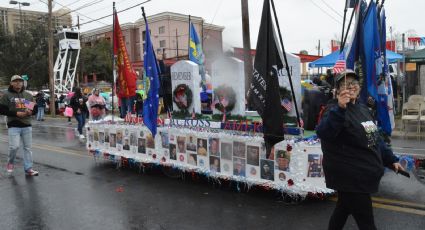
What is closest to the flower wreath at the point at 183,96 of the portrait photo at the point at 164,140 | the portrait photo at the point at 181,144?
the portrait photo at the point at 164,140

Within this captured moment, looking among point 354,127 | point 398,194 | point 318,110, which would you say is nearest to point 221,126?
point 318,110

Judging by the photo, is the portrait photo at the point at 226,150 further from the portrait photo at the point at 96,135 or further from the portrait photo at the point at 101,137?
the portrait photo at the point at 96,135

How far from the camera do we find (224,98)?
675 cm

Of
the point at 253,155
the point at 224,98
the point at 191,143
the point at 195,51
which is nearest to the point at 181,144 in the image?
the point at 191,143

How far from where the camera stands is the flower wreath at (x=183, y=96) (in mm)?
7145

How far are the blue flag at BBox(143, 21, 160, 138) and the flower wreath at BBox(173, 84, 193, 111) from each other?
37cm

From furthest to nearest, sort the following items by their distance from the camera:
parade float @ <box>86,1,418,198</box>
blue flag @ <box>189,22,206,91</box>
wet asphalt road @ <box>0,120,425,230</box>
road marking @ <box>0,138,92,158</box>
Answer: blue flag @ <box>189,22,206,91</box> → road marking @ <box>0,138,92,158</box> → parade float @ <box>86,1,418,198</box> → wet asphalt road @ <box>0,120,425,230</box>

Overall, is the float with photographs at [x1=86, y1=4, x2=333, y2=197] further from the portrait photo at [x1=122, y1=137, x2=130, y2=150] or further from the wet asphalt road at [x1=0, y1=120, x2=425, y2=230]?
the wet asphalt road at [x1=0, y1=120, x2=425, y2=230]

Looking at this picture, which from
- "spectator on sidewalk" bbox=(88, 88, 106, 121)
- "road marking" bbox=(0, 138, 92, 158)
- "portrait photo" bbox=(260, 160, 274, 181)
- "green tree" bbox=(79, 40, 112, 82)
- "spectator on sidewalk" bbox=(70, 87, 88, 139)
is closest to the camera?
"portrait photo" bbox=(260, 160, 274, 181)

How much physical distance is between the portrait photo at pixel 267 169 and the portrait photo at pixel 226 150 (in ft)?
1.89

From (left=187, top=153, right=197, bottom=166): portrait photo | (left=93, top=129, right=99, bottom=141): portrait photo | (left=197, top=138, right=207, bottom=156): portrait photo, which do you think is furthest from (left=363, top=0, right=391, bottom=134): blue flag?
(left=93, top=129, right=99, bottom=141): portrait photo

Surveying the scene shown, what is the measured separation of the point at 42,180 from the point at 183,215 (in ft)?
11.7

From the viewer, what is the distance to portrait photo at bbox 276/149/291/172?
531 cm

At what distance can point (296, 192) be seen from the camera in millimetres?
5277
